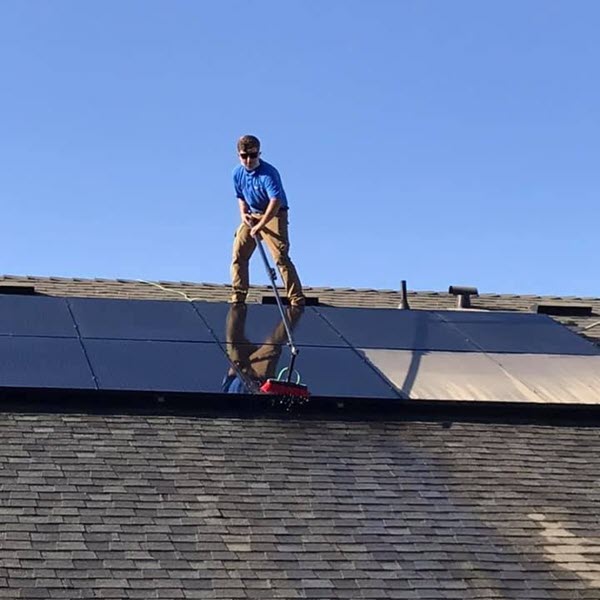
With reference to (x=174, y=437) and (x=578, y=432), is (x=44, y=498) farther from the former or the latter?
(x=578, y=432)

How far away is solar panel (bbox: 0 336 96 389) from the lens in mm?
10969

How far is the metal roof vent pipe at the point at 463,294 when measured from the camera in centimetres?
1581

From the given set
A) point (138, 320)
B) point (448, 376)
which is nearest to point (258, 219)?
point (138, 320)

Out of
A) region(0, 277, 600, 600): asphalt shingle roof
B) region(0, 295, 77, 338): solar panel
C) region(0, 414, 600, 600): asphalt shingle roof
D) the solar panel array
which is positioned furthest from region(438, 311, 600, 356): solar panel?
region(0, 295, 77, 338): solar panel

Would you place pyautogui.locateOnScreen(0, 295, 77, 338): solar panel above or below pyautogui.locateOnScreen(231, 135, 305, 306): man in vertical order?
below

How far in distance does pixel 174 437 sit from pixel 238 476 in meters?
0.76

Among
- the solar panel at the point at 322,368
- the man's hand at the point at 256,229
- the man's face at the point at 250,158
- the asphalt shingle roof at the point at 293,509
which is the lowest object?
the asphalt shingle roof at the point at 293,509

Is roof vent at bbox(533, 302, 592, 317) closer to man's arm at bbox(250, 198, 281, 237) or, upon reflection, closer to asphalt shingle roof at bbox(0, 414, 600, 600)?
man's arm at bbox(250, 198, 281, 237)

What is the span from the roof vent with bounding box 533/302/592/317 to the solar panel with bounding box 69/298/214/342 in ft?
13.4

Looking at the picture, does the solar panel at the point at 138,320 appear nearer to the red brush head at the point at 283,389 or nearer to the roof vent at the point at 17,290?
the roof vent at the point at 17,290

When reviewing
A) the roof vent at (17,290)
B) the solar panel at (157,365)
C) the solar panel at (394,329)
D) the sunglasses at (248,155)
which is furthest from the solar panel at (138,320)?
the sunglasses at (248,155)

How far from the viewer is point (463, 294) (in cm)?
1609

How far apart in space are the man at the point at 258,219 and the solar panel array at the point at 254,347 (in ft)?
1.29

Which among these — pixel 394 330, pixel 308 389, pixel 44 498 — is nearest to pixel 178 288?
pixel 394 330
